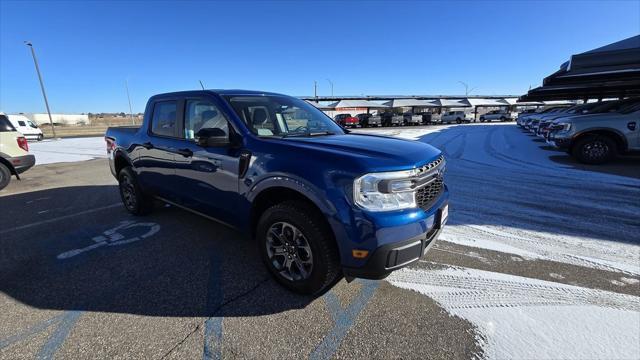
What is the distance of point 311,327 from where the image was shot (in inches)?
94.3

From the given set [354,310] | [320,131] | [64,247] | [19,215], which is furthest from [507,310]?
[19,215]

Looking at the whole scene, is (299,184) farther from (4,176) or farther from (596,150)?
(596,150)

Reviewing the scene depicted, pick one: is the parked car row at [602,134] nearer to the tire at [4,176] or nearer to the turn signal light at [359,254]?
the turn signal light at [359,254]

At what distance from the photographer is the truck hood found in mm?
2311

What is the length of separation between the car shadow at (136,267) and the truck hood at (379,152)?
4.39 feet

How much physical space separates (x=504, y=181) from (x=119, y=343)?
24.1 ft

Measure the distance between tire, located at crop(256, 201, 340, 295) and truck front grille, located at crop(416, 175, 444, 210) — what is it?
0.77m

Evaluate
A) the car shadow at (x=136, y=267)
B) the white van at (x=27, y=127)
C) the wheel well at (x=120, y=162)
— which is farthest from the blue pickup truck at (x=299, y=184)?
the white van at (x=27, y=127)

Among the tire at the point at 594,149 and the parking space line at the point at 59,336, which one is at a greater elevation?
the tire at the point at 594,149

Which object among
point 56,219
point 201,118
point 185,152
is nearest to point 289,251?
point 185,152

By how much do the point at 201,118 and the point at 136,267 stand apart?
174 cm

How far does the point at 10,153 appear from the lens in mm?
7301

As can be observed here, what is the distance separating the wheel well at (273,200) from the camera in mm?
2559

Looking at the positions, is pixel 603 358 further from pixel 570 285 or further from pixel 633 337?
pixel 570 285
